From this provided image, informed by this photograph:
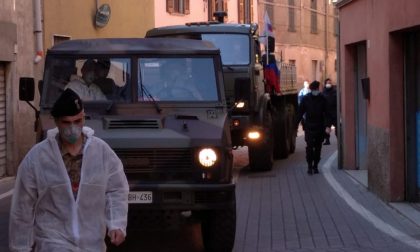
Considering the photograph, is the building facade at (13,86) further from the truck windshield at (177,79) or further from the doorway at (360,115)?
the truck windshield at (177,79)

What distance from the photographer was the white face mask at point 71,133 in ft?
15.0

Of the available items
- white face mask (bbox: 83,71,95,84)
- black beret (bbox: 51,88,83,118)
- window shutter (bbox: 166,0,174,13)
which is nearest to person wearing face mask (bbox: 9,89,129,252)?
black beret (bbox: 51,88,83,118)

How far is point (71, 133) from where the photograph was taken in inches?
181

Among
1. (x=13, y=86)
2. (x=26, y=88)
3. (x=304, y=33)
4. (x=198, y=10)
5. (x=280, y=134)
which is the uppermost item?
(x=304, y=33)

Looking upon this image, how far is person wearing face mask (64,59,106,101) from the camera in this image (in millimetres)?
8445

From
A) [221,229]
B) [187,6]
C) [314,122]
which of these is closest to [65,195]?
[221,229]

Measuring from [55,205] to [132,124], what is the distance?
130 inches

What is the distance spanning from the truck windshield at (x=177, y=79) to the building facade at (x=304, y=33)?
31562 mm

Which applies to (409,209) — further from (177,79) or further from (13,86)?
(13,86)

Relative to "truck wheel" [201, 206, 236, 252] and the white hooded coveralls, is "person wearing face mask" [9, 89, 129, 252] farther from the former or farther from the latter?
"truck wheel" [201, 206, 236, 252]

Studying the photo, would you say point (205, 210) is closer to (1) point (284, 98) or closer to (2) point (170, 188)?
(2) point (170, 188)

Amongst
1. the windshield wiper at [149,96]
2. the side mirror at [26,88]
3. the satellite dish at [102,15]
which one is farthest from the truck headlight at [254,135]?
the satellite dish at [102,15]

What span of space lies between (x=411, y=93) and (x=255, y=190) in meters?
3.19

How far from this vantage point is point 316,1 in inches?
1834
